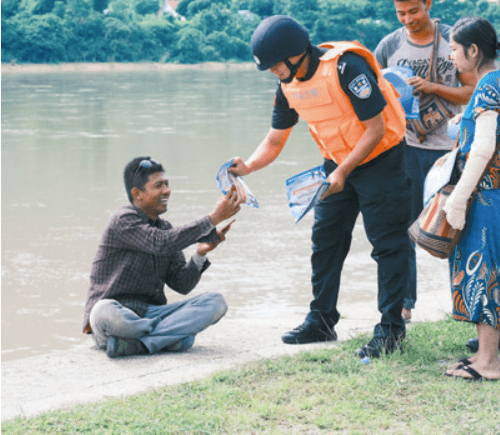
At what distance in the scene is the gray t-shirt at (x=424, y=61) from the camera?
4480mm

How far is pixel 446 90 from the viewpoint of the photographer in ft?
14.5

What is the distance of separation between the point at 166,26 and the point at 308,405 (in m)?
59.7

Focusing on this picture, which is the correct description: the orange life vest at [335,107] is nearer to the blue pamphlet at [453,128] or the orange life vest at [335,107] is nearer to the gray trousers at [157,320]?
the blue pamphlet at [453,128]

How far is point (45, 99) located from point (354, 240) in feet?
67.1

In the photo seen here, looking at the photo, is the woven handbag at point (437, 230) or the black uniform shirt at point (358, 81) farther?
the black uniform shirt at point (358, 81)

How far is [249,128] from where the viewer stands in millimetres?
18578

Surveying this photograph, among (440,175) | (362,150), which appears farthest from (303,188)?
(440,175)

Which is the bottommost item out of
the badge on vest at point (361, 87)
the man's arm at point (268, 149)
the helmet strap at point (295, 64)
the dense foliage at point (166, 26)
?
the man's arm at point (268, 149)

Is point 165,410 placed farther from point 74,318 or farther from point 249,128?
point 249,128

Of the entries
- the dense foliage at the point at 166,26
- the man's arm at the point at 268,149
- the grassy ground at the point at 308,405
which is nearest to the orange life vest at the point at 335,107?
the man's arm at the point at 268,149

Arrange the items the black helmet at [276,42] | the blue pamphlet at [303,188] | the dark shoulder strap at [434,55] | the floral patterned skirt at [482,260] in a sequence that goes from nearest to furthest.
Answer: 1. the floral patterned skirt at [482,260]
2. the black helmet at [276,42]
3. the blue pamphlet at [303,188]
4. the dark shoulder strap at [434,55]

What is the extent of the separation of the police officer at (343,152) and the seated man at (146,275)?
1.35 ft

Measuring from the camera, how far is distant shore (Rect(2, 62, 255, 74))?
50094mm

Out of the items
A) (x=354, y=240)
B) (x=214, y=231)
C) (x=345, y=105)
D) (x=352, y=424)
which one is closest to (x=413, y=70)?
(x=345, y=105)
